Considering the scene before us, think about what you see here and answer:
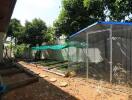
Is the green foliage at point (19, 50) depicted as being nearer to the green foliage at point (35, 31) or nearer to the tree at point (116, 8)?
the green foliage at point (35, 31)

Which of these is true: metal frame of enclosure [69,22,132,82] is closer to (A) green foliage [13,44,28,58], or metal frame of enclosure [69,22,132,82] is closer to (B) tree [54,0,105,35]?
(B) tree [54,0,105,35]

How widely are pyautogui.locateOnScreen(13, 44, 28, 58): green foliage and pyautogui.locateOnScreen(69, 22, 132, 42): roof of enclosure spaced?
2110 centimetres

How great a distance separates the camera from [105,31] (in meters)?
10.3

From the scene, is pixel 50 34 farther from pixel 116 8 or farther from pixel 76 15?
pixel 116 8

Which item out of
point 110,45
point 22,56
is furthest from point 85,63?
point 22,56

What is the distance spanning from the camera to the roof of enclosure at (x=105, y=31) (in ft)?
30.3

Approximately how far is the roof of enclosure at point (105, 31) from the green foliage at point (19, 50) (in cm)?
2110

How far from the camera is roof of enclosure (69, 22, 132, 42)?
9245 mm

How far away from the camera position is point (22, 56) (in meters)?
33.6

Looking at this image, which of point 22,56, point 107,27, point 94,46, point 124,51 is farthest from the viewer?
point 22,56

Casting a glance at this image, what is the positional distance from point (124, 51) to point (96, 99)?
2522 millimetres

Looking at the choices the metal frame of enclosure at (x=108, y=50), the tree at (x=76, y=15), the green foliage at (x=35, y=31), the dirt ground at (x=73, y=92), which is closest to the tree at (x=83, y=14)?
the tree at (x=76, y=15)

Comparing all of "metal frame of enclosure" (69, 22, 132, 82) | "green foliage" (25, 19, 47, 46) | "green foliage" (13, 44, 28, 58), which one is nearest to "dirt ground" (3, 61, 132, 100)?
"metal frame of enclosure" (69, 22, 132, 82)

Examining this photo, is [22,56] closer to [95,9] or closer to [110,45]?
[95,9]
